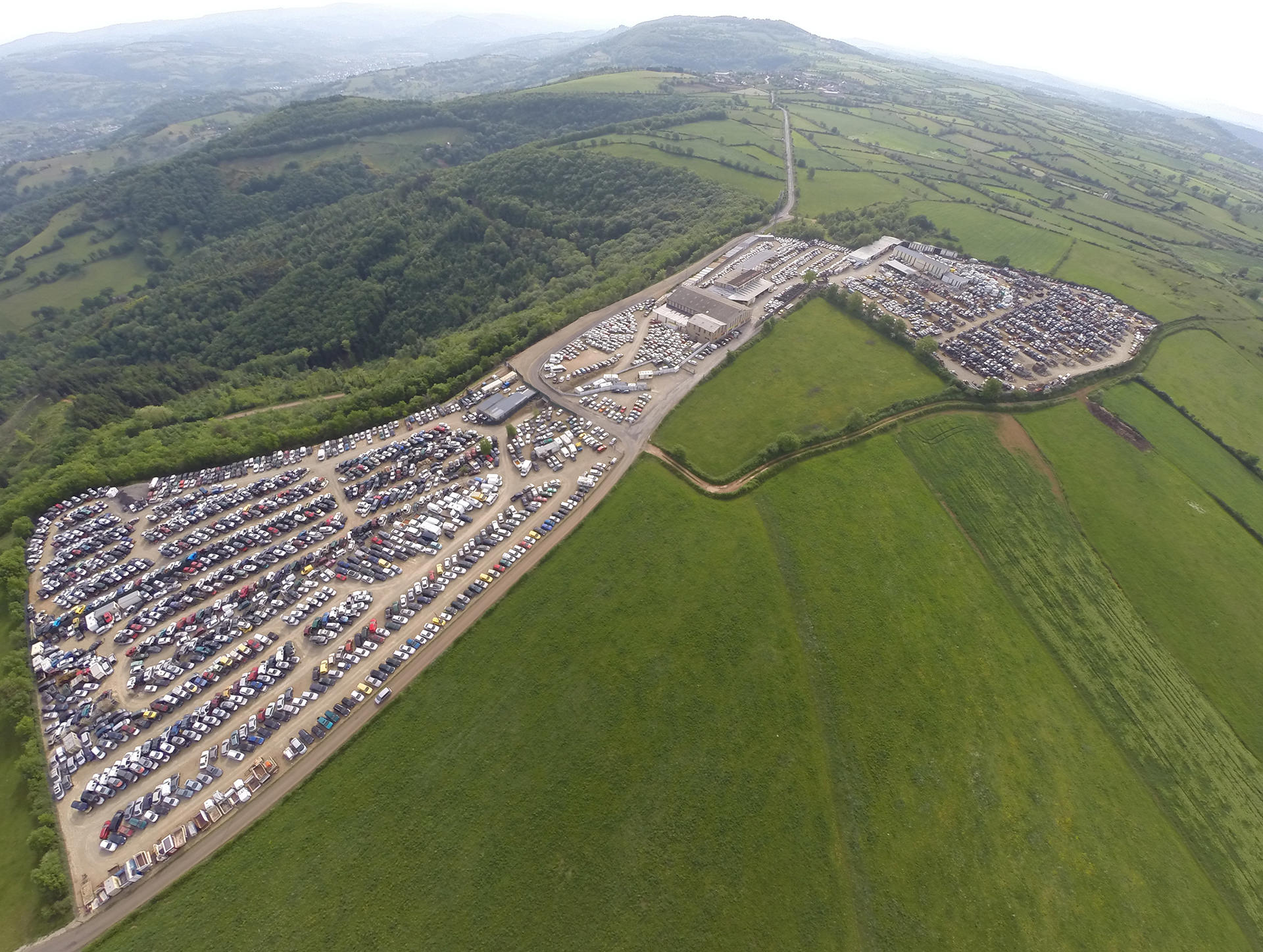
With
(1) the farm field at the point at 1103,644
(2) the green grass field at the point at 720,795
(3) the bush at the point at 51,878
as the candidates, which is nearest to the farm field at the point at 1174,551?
(1) the farm field at the point at 1103,644

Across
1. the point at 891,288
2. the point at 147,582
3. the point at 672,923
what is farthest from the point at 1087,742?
the point at 147,582

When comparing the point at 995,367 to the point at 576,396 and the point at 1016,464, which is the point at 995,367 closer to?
the point at 1016,464

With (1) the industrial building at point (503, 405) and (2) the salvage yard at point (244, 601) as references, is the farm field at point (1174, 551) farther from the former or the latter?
(1) the industrial building at point (503, 405)

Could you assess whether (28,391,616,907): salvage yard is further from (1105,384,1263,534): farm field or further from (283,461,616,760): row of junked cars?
(1105,384,1263,534): farm field

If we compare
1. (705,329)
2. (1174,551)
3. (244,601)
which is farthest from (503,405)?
(1174,551)

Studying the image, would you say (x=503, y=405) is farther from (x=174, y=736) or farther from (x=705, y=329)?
(x=174, y=736)

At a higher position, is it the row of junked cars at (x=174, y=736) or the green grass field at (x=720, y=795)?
the row of junked cars at (x=174, y=736)
